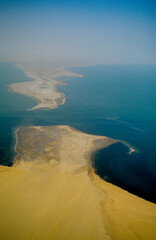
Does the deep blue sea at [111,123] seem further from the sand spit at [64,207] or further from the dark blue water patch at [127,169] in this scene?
the sand spit at [64,207]

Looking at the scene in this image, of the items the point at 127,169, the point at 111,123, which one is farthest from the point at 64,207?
the point at 111,123

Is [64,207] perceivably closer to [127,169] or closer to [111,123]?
[127,169]

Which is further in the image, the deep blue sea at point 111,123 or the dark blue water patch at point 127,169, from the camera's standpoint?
the deep blue sea at point 111,123

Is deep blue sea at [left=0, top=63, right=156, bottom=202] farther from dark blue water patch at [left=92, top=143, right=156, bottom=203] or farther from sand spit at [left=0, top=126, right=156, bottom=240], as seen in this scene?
sand spit at [left=0, top=126, right=156, bottom=240]

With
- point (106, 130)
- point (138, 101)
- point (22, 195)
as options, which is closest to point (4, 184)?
point (22, 195)

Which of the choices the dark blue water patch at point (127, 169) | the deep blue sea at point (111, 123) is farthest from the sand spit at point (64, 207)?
the deep blue sea at point (111, 123)

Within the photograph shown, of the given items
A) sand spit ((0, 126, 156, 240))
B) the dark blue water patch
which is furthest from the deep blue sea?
sand spit ((0, 126, 156, 240))

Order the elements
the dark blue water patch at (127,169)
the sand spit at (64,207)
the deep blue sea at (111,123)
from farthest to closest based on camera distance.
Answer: the deep blue sea at (111,123)
the dark blue water patch at (127,169)
the sand spit at (64,207)
